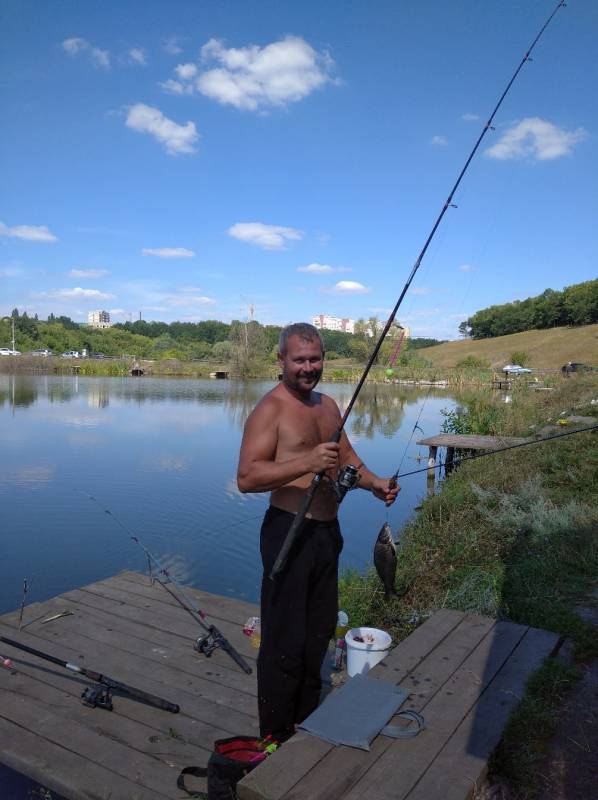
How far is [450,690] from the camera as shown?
2.82 meters

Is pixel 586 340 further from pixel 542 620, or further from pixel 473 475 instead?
pixel 542 620

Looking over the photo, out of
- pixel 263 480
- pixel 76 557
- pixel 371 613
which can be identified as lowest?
pixel 76 557

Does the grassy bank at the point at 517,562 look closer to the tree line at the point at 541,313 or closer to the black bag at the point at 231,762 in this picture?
the black bag at the point at 231,762

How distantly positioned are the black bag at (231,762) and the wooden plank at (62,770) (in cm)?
59

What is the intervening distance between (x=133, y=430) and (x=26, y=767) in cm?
1550

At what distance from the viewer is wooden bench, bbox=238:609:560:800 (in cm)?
212

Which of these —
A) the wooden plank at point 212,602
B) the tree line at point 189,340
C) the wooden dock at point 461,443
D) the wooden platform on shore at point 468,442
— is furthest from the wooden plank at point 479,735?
the tree line at point 189,340

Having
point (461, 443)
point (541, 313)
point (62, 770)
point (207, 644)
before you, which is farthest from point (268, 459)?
point (541, 313)

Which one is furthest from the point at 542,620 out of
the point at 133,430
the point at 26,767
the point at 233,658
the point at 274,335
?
the point at 274,335

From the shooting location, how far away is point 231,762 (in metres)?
2.43

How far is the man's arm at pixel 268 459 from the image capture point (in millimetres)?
2424

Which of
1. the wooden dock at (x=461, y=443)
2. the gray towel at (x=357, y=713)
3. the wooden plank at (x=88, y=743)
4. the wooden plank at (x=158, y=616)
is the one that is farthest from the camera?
the wooden dock at (x=461, y=443)

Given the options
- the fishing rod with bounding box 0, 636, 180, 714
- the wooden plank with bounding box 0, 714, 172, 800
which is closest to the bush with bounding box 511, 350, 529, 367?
the fishing rod with bounding box 0, 636, 180, 714

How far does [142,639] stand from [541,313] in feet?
289
